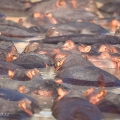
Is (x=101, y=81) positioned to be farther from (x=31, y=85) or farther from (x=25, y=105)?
(x=25, y=105)

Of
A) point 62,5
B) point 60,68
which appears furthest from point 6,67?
point 62,5

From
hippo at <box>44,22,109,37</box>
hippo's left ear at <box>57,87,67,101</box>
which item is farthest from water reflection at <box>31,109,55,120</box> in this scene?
hippo at <box>44,22,109,37</box>

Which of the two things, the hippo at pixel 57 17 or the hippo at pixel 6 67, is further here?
the hippo at pixel 57 17

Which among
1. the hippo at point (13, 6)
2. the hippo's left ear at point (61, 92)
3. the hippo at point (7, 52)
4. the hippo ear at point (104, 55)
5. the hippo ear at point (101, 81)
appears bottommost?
the hippo at point (13, 6)

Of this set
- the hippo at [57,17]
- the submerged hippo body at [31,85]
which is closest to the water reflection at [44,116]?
the submerged hippo body at [31,85]

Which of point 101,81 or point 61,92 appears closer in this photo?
point 61,92

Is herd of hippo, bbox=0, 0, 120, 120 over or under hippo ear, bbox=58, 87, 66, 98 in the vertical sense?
under

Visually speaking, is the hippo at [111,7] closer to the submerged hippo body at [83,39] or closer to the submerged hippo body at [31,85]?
the submerged hippo body at [83,39]

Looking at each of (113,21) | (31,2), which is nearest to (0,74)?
(113,21)

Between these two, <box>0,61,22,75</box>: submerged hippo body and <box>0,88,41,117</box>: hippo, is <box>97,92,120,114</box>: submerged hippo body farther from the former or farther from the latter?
<box>0,61,22,75</box>: submerged hippo body

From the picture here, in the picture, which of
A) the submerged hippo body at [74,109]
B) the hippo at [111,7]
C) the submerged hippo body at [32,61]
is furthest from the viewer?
the hippo at [111,7]
